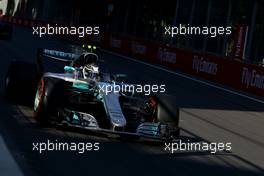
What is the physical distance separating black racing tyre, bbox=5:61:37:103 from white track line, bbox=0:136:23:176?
331cm

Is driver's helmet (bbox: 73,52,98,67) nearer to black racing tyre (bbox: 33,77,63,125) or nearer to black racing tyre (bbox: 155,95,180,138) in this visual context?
black racing tyre (bbox: 33,77,63,125)

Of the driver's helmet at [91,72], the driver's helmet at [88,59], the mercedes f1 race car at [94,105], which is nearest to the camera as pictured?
the mercedes f1 race car at [94,105]

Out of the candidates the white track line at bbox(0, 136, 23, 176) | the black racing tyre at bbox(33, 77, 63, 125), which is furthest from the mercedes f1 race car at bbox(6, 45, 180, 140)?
the white track line at bbox(0, 136, 23, 176)

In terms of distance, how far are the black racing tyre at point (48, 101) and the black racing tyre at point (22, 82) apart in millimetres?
1512

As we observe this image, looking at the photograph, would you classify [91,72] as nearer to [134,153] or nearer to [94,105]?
[94,105]

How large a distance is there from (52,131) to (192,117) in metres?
4.52

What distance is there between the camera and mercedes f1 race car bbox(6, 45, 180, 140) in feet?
28.5

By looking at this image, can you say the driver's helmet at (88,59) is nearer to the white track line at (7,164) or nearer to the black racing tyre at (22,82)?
the black racing tyre at (22,82)

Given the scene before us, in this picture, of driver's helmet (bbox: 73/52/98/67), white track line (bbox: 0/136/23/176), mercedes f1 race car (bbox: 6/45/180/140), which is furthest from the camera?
driver's helmet (bbox: 73/52/98/67)

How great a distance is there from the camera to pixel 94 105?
30.8 feet

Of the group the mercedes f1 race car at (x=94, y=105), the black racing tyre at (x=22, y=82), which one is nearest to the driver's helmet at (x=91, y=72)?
the mercedes f1 race car at (x=94, y=105)

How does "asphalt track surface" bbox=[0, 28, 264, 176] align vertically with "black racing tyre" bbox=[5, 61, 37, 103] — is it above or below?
below

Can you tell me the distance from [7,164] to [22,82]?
420 cm

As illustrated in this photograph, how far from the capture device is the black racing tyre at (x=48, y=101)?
29.1 ft
